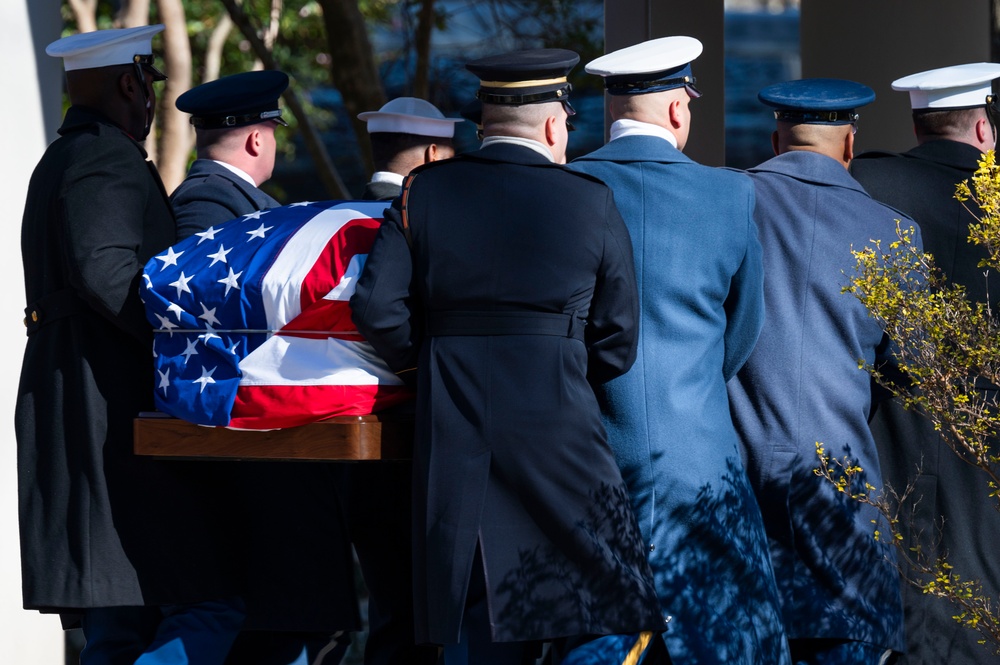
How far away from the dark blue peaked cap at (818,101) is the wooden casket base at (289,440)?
1.55 meters

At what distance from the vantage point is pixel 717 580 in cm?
355

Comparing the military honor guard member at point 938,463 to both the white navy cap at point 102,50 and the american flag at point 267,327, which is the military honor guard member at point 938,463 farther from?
the white navy cap at point 102,50

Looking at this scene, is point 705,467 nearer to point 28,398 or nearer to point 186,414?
point 186,414

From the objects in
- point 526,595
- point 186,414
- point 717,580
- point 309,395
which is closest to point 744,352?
point 717,580

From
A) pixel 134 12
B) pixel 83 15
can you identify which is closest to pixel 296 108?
pixel 134 12

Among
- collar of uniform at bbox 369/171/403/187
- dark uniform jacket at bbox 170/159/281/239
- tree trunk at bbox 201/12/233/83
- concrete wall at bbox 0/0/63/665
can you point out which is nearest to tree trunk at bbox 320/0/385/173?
tree trunk at bbox 201/12/233/83

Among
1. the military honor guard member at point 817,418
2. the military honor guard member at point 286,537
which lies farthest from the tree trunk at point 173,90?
the military honor guard member at point 817,418

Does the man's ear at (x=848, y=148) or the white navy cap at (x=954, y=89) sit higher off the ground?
the white navy cap at (x=954, y=89)

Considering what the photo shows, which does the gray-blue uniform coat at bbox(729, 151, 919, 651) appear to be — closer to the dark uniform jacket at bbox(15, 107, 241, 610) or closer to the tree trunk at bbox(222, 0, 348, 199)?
the dark uniform jacket at bbox(15, 107, 241, 610)

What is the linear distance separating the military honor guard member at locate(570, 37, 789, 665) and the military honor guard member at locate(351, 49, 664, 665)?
236mm

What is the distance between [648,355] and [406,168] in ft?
4.97

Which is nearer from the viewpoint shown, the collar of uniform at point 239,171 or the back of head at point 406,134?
the collar of uniform at point 239,171

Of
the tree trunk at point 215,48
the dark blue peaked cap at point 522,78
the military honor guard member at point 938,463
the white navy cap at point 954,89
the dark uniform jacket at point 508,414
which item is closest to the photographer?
the dark uniform jacket at point 508,414

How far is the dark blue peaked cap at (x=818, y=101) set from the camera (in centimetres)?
412
